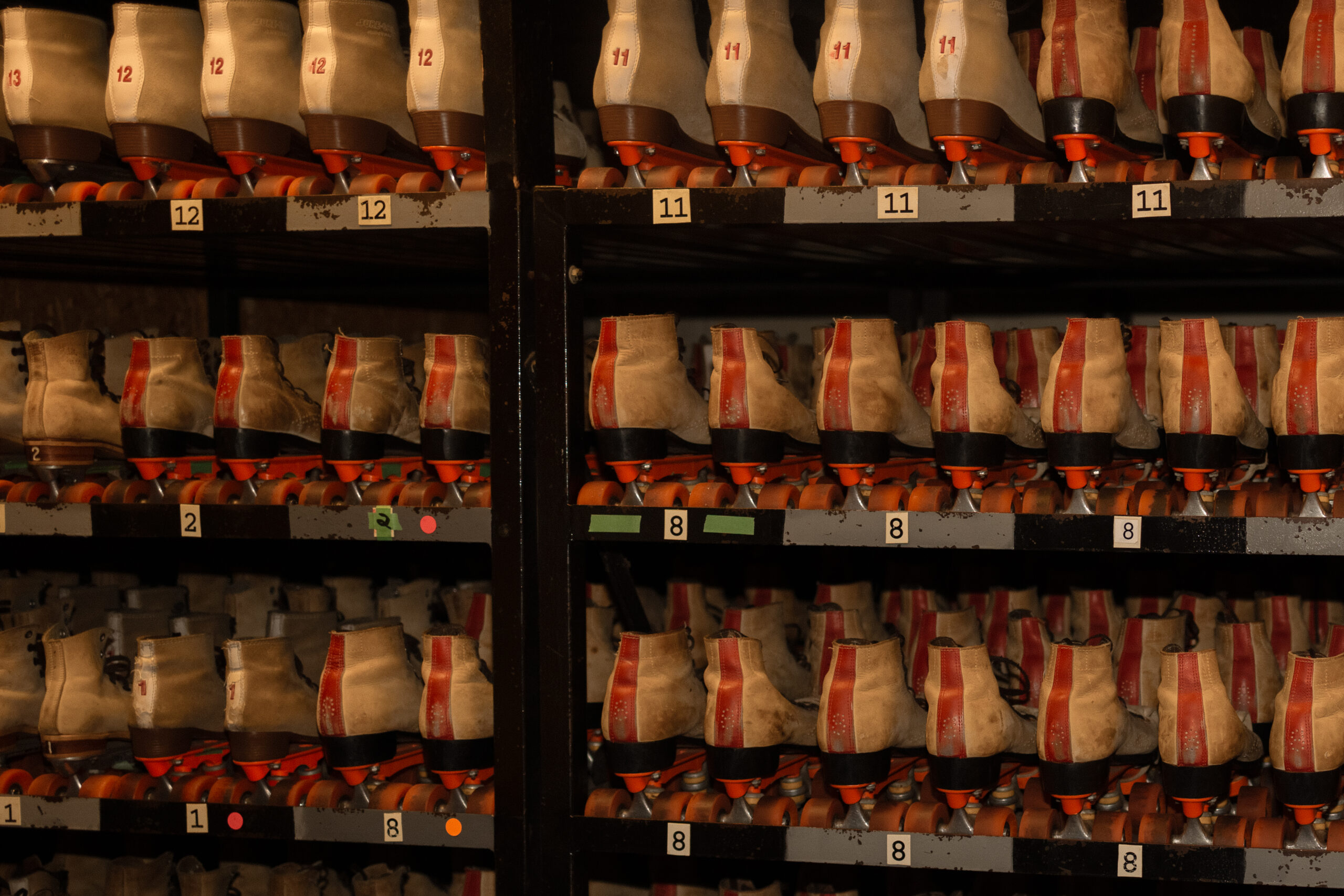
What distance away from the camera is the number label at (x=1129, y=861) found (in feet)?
5.82

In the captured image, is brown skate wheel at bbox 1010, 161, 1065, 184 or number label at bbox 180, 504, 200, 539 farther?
number label at bbox 180, 504, 200, 539

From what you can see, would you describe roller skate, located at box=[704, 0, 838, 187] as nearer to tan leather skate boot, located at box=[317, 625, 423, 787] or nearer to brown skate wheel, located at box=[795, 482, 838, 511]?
brown skate wheel, located at box=[795, 482, 838, 511]

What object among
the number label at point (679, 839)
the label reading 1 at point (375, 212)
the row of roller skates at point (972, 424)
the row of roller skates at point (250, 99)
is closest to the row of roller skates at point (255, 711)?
the number label at point (679, 839)

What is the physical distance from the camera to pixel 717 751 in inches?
76.0

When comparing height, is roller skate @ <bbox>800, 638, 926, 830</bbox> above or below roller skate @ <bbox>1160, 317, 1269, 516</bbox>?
below

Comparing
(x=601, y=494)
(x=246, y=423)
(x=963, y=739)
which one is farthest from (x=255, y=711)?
(x=963, y=739)

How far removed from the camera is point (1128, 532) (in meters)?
1.74

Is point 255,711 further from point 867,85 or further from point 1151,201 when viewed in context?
point 1151,201

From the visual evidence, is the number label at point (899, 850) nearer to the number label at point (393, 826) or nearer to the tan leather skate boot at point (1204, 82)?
the number label at point (393, 826)

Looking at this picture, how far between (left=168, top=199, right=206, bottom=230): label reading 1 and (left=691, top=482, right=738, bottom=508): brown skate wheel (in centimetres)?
91

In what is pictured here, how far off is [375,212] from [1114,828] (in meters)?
1.46

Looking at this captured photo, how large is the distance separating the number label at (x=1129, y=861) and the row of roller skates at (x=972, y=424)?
0.49 metres

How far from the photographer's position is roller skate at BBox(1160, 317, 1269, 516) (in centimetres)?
176

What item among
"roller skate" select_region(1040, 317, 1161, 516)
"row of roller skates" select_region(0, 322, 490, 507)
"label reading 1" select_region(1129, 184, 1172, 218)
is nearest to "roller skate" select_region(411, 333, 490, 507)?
"row of roller skates" select_region(0, 322, 490, 507)
